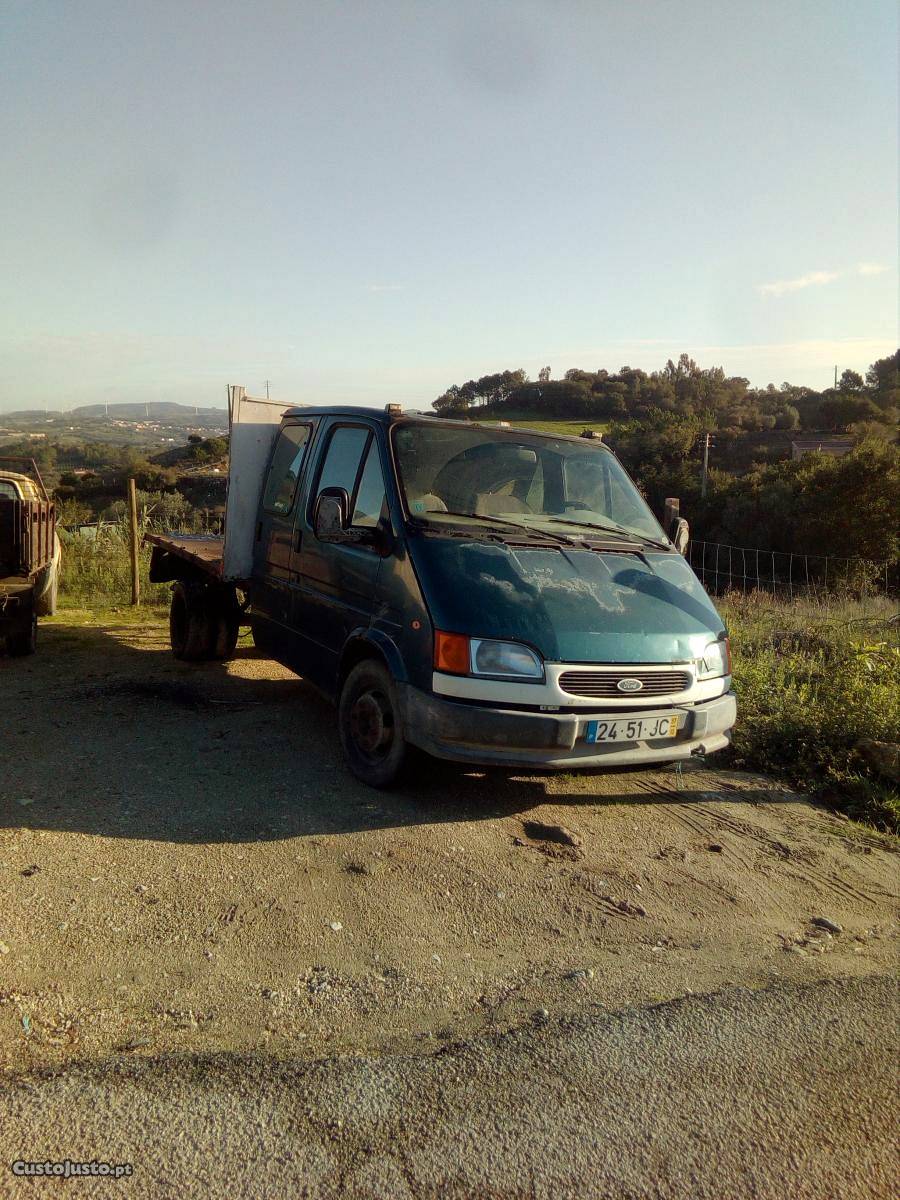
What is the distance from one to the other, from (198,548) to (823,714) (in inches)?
213

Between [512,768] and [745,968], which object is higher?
[512,768]

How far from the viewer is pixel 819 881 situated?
13.8 feet

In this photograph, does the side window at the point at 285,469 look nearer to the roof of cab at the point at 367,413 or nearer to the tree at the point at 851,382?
the roof of cab at the point at 367,413

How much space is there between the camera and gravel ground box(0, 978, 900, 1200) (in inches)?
85.8

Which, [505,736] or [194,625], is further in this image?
[194,625]

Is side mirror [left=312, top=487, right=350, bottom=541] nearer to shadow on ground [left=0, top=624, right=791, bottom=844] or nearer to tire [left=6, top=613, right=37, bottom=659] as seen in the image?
shadow on ground [left=0, top=624, right=791, bottom=844]

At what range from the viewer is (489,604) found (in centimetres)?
431

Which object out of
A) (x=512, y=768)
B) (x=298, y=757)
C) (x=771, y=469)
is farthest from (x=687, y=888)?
(x=771, y=469)

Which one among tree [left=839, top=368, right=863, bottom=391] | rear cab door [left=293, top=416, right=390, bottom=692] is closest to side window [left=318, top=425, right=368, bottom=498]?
rear cab door [left=293, top=416, right=390, bottom=692]

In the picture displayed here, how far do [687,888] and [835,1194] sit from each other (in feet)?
5.85

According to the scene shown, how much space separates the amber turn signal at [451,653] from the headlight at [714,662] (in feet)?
4.42

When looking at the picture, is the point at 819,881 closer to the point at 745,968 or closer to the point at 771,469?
the point at 745,968

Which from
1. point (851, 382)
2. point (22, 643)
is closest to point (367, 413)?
point (22, 643)

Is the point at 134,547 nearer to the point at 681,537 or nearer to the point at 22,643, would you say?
the point at 22,643
